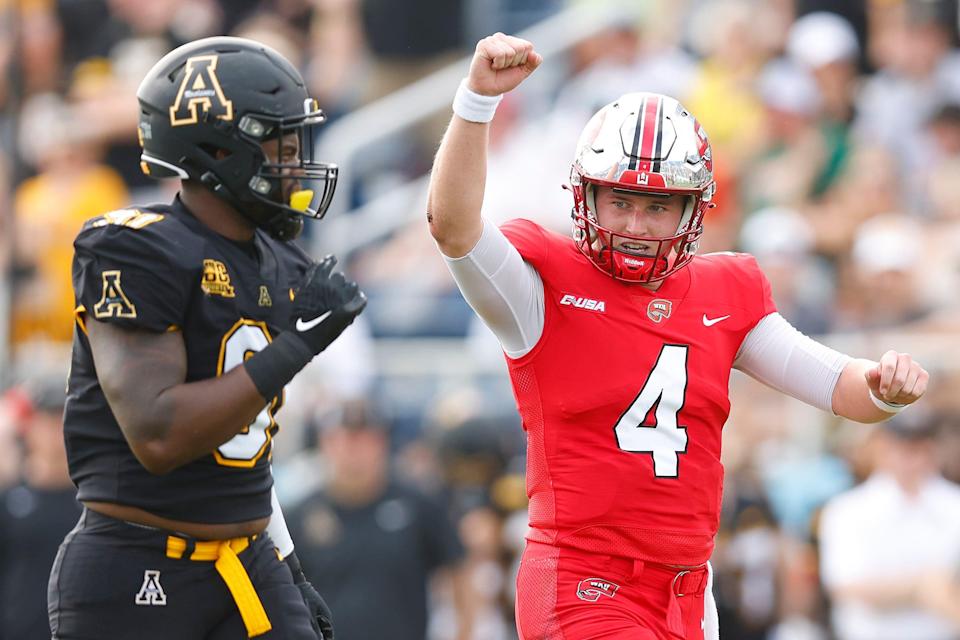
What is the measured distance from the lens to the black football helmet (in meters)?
4.16

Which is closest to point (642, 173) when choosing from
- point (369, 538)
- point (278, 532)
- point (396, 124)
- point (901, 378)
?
point (901, 378)

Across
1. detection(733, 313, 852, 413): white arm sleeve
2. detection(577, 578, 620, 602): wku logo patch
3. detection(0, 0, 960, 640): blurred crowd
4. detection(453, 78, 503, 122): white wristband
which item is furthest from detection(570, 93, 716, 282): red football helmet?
detection(0, 0, 960, 640): blurred crowd

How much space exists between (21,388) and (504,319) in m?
5.19

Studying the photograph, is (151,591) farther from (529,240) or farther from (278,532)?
(529,240)

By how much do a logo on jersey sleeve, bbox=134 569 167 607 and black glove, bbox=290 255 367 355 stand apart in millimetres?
708

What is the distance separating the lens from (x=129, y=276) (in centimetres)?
392

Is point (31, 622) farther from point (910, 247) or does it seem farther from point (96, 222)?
point (910, 247)

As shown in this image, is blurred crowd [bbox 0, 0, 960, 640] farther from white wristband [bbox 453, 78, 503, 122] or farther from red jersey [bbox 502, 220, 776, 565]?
white wristband [bbox 453, 78, 503, 122]

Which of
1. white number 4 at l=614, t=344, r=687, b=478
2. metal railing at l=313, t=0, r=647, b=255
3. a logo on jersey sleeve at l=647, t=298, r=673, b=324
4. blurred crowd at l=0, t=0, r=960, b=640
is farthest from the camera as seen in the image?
metal railing at l=313, t=0, r=647, b=255

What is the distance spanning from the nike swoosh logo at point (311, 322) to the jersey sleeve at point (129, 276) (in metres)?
0.30

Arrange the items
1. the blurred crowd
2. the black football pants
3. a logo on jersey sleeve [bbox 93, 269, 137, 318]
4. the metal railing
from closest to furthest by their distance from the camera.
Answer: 1. a logo on jersey sleeve [bbox 93, 269, 137, 318]
2. the black football pants
3. the blurred crowd
4. the metal railing

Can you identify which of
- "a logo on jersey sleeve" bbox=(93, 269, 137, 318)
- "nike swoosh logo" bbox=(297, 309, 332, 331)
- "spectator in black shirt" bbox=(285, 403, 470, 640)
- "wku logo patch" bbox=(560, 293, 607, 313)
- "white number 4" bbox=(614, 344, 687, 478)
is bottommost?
"spectator in black shirt" bbox=(285, 403, 470, 640)

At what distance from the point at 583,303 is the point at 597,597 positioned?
0.79m

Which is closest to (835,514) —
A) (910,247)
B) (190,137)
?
(910,247)
